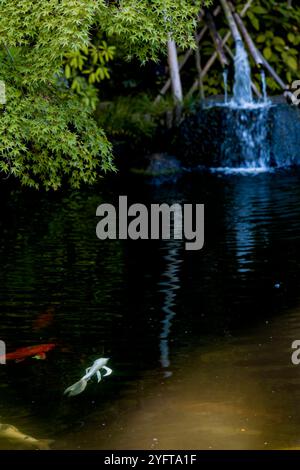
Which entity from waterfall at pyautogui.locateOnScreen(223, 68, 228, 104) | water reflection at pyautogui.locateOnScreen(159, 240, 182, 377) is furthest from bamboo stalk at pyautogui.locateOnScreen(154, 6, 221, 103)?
water reflection at pyautogui.locateOnScreen(159, 240, 182, 377)

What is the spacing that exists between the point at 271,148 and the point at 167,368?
10.9 metres

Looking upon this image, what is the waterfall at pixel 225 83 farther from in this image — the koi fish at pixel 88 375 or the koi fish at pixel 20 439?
the koi fish at pixel 20 439

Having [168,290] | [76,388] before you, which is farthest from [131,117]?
[76,388]

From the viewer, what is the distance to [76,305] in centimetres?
865

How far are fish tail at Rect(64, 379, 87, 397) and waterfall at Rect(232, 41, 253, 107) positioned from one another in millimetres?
12156

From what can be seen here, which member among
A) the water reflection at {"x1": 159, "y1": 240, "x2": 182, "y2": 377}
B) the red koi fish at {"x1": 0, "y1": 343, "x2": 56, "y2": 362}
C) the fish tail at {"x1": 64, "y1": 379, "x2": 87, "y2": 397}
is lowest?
the fish tail at {"x1": 64, "y1": 379, "x2": 87, "y2": 397}

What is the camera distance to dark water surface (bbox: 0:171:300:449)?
5.96 m

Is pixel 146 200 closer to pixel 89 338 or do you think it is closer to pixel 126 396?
pixel 89 338

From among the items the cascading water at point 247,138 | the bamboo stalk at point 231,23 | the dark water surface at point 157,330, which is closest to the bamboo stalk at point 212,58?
the bamboo stalk at point 231,23

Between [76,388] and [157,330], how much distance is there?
4.60ft

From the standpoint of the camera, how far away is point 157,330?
7.79m

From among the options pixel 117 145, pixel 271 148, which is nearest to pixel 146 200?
pixel 117 145

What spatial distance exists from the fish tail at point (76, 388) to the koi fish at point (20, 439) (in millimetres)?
629

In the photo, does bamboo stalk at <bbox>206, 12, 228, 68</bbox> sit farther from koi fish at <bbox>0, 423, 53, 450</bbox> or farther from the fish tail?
koi fish at <bbox>0, 423, 53, 450</bbox>
